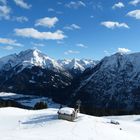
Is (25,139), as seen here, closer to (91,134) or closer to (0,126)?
(91,134)

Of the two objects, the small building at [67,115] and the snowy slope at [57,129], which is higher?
Answer: the small building at [67,115]

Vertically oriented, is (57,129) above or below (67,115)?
below

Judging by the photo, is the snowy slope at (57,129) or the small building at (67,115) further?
the small building at (67,115)

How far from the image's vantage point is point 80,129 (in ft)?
247

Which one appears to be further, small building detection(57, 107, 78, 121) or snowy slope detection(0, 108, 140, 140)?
small building detection(57, 107, 78, 121)

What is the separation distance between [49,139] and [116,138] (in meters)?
17.1

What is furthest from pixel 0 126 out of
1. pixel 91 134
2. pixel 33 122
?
pixel 91 134

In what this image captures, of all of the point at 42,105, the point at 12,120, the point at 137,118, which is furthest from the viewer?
the point at 42,105

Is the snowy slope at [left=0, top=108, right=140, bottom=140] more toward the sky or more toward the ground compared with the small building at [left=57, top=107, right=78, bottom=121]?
more toward the ground

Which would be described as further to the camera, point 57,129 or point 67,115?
point 67,115

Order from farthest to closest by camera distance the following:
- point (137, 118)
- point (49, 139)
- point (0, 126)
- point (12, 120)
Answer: point (137, 118) < point (12, 120) < point (0, 126) < point (49, 139)

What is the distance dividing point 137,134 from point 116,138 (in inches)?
542

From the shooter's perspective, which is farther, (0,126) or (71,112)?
(71,112)

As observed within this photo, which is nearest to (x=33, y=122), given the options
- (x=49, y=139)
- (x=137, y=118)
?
(x=49, y=139)
